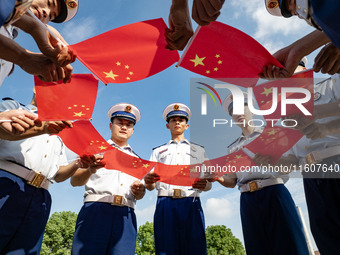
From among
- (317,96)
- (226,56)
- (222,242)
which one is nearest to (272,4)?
(226,56)

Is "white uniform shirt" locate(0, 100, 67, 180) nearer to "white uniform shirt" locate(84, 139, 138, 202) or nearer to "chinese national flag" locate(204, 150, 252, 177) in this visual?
"white uniform shirt" locate(84, 139, 138, 202)

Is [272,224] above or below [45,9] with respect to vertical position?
below

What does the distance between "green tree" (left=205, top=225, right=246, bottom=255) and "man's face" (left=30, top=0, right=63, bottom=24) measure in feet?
116

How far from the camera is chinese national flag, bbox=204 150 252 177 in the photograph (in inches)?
A: 153

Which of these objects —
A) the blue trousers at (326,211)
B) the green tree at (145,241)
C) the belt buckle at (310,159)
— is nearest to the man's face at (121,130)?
the belt buckle at (310,159)

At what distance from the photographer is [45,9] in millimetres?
2588

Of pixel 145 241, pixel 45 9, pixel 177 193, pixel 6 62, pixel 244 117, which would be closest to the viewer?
pixel 6 62

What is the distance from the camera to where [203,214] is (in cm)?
414

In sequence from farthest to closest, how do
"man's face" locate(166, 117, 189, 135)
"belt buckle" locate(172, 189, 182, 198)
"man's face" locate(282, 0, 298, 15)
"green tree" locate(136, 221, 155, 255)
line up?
"green tree" locate(136, 221, 155, 255) → "man's face" locate(166, 117, 189, 135) → "belt buckle" locate(172, 189, 182, 198) → "man's face" locate(282, 0, 298, 15)

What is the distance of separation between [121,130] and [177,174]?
1.39 metres

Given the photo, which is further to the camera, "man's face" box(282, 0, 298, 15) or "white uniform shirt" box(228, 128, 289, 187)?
"white uniform shirt" box(228, 128, 289, 187)

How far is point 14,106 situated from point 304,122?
3194 millimetres

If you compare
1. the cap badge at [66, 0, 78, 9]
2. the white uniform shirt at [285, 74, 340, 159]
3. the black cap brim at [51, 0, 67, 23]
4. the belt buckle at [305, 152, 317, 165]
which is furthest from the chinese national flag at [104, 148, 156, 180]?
the white uniform shirt at [285, 74, 340, 159]

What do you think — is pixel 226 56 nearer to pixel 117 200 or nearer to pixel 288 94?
pixel 288 94
